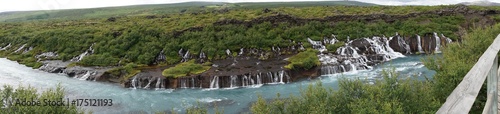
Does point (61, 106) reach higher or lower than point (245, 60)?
higher

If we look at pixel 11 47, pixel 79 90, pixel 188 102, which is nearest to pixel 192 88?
pixel 188 102

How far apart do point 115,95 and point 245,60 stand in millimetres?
21285

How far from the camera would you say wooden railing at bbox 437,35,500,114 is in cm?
359

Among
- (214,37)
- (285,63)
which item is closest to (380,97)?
(285,63)

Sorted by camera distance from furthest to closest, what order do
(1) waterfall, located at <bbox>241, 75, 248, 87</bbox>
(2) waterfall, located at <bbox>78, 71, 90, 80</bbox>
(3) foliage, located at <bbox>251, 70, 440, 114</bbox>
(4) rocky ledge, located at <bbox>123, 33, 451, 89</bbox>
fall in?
(2) waterfall, located at <bbox>78, 71, 90, 80</bbox>, (4) rocky ledge, located at <bbox>123, 33, 451, 89</bbox>, (1) waterfall, located at <bbox>241, 75, 248, 87</bbox>, (3) foliage, located at <bbox>251, 70, 440, 114</bbox>

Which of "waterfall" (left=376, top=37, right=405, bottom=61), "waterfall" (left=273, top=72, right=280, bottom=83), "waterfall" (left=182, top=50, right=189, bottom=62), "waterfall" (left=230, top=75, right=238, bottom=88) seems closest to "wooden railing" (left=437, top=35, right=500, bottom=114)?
"waterfall" (left=230, top=75, right=238, bottom=88)

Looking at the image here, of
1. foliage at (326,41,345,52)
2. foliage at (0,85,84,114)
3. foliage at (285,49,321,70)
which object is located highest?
foliage at (0,85,84,114)

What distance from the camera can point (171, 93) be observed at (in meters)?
41.8

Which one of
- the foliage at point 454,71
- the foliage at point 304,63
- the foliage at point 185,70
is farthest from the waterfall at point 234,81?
the foliage at point 454,71

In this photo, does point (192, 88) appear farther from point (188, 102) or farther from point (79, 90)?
point (79, 90)

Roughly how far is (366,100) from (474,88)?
13.6m

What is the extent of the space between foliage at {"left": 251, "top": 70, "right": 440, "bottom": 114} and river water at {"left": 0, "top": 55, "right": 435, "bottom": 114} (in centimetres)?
1077

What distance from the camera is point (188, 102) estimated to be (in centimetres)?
3700

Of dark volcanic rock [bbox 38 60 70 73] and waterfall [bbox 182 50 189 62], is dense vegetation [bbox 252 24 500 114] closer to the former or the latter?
waterfall [bbox 182 50 189 62]
